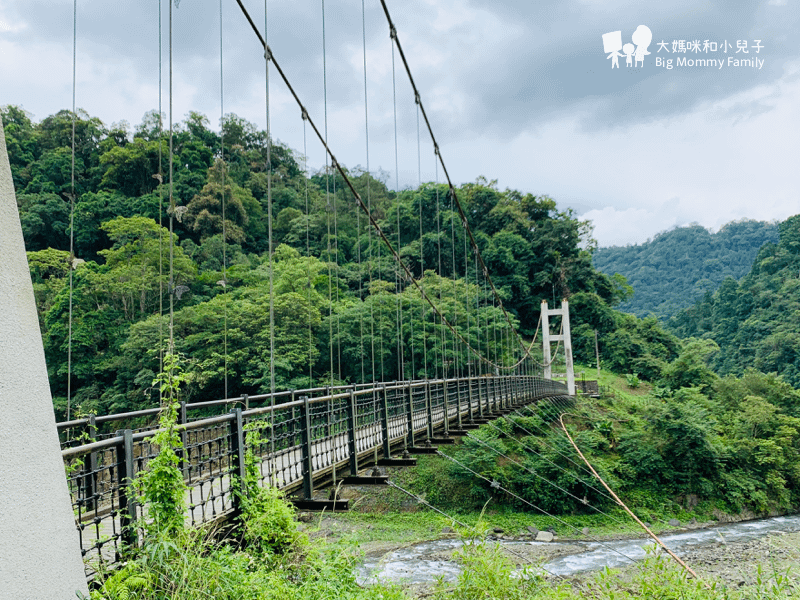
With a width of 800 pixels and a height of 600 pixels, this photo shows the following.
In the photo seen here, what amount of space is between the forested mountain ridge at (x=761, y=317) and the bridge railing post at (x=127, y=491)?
106ft

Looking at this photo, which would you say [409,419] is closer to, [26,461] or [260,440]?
[260,440]

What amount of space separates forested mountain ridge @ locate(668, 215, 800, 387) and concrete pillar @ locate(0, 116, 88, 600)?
3273 cm

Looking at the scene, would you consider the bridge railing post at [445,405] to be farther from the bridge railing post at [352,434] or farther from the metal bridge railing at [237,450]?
the bridge railing post at [352,434]

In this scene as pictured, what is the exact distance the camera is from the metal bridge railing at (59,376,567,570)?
8.16 ft

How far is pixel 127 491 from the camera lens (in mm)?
2457

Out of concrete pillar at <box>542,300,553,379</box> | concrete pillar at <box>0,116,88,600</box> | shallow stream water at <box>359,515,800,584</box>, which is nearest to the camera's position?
concrete pillar at <box>0,116,88,600</box>

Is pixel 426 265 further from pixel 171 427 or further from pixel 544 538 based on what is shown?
pixel 171 427

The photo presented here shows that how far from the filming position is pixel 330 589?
3211 millimetres

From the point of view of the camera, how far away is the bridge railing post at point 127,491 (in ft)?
8.11

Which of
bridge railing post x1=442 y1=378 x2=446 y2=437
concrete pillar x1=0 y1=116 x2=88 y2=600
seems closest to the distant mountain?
bridge railing post x1=442 y1=378 x2=446 y2=437

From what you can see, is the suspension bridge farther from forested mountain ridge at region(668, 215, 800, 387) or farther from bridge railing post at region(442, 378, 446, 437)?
forested mountain ridge at region(668, 215, 800, 387)

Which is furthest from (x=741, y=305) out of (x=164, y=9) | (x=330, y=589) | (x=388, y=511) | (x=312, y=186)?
(x=330, y=589)

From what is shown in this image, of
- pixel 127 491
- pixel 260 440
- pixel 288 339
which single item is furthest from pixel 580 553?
pixel 127 491

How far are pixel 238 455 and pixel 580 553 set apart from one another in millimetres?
12406
